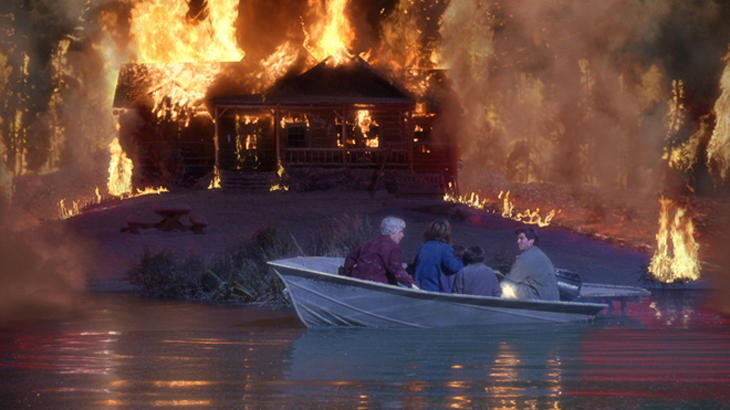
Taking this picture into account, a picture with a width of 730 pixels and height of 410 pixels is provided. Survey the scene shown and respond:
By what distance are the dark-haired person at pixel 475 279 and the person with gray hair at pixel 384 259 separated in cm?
66

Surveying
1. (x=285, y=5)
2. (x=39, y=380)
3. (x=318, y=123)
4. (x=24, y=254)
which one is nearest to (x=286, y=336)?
(x=39, y=380)

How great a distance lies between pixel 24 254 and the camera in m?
23.7

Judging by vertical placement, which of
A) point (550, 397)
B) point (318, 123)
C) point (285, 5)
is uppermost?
point (285, 5)

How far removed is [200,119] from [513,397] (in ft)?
112

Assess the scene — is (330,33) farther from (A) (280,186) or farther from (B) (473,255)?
(B) (473,255)

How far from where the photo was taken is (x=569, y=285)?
16422 millimetres

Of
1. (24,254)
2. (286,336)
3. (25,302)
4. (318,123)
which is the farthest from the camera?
(318,123)

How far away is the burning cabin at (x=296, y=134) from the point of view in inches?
1494

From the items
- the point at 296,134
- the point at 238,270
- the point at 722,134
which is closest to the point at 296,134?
the point at 296,134

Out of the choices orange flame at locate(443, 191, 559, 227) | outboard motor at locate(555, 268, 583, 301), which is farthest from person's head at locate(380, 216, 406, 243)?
orange flame at locate(443, 191, 559, 227)

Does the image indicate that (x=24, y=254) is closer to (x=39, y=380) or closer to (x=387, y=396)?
(x=39, y=380)

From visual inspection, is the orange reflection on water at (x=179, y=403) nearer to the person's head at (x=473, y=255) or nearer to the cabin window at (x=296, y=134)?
the person's head at (x=473, y=255)

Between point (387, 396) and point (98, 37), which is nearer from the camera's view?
point (387, 396)

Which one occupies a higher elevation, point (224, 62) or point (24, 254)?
point (224, 62)
